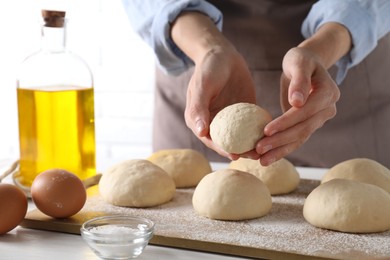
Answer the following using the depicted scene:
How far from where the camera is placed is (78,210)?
1062 millimetres

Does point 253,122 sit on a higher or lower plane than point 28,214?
higher

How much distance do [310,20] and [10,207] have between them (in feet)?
3.04

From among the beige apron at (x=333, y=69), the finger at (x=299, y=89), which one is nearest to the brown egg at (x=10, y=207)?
the finger at (x=299, y=89)

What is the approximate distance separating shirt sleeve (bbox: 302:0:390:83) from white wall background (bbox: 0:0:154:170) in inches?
38.4

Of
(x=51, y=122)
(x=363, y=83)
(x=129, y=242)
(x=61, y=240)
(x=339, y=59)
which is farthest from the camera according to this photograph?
(x=363, y=83)

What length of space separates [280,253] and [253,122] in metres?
0.24

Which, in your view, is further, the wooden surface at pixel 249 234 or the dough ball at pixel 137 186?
the dough ball at pixel 137 186

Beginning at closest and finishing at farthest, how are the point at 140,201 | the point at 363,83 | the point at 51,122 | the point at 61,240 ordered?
the point at 61,240
the point at 140,201
the point at 51,122
the point at 363,83

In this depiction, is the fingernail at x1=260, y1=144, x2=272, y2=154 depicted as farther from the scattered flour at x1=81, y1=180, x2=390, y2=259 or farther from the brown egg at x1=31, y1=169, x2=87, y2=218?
the brown egg at x1=31, y1=169, x2=87, y2=218

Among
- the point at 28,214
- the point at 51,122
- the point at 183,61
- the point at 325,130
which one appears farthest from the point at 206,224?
the point at 325,130

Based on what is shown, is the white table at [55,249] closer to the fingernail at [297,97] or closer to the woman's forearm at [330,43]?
the fingernail at [297,97]

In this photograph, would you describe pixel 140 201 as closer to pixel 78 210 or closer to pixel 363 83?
pixel 78 210

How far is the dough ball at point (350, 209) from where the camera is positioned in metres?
1.00

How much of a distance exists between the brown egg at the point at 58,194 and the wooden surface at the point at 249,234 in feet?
0.07
